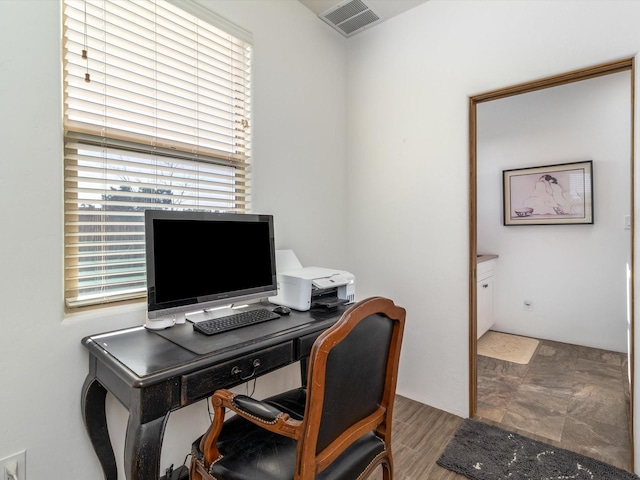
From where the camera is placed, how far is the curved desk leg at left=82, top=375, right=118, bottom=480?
1379 mm

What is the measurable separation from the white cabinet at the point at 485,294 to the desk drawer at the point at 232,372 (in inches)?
105

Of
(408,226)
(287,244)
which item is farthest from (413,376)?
(287,244)

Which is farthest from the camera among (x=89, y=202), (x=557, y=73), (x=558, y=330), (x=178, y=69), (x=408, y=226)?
(x=558, y=330)

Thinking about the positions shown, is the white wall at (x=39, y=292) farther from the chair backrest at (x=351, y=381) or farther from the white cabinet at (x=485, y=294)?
the white cabinet at (x=485, y=294)

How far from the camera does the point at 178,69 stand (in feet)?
5.78

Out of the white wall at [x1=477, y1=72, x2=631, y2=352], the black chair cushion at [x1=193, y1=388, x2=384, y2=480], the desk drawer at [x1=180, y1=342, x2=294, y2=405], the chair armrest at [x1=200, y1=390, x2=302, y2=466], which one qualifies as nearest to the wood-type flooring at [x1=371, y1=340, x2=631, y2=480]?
the white wall at [x1=477, y1=72, x2=631, y2=352]

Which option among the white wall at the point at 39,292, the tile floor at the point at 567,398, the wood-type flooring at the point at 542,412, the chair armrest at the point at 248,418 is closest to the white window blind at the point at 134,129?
the white wall at the point at 39,292

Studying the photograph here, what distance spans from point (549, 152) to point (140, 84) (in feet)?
12.8

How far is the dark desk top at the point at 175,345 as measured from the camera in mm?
1107

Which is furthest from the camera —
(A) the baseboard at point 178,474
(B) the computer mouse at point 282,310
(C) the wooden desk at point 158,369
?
(B) the computer mouse at point 282,310

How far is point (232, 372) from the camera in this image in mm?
1254

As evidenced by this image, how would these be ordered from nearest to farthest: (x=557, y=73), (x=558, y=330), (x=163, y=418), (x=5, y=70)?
(x=163, y=418), (x=5, y=70), (x=557, y=73), (x=558, y=330)

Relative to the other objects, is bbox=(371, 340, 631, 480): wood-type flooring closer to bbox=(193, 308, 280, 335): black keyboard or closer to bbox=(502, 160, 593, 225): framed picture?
bbox=(193, 308, 280, 335): black keyboard

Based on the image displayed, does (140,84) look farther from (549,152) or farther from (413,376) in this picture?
(549,152)
